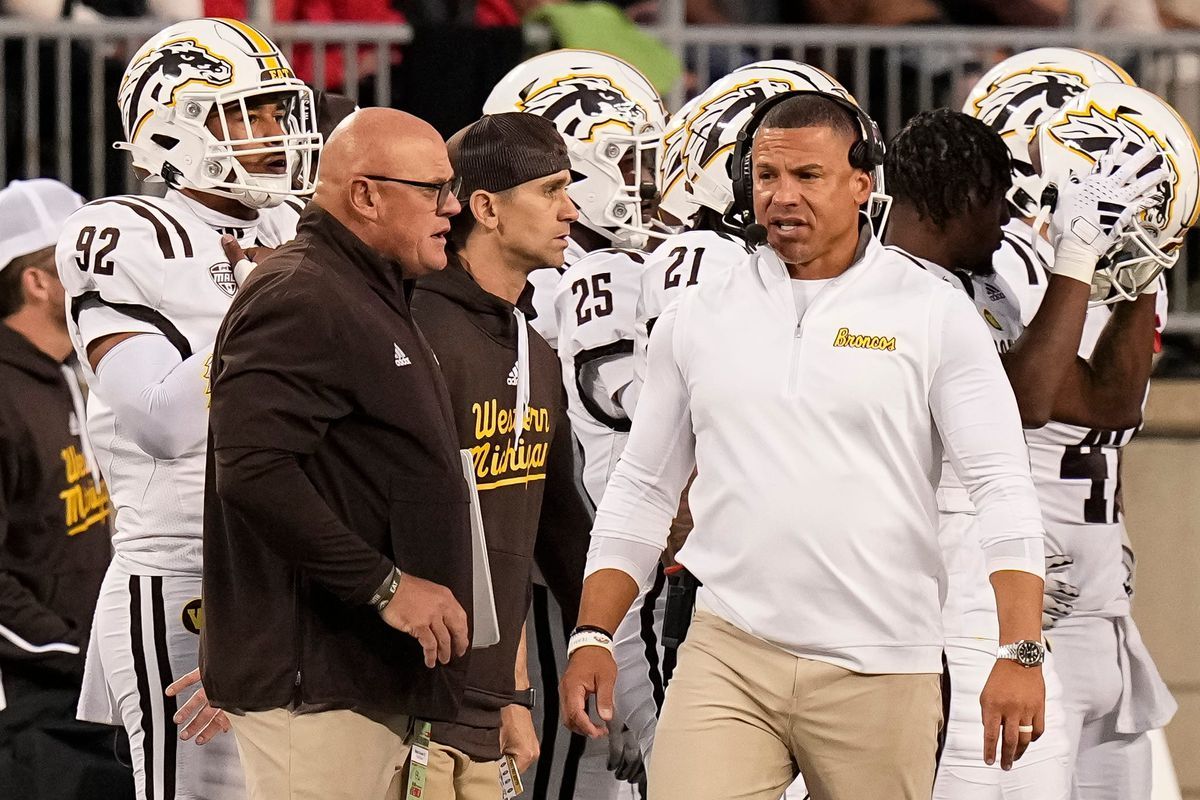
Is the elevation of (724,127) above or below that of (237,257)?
above

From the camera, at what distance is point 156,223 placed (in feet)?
15.8

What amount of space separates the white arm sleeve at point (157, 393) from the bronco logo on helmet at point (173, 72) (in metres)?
0.70

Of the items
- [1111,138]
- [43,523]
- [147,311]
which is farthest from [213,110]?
[1111,138]

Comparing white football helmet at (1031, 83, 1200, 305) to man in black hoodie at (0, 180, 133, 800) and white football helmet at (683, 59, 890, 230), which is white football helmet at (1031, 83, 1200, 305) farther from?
man in black hoodie at (0, 180, 133, 800)

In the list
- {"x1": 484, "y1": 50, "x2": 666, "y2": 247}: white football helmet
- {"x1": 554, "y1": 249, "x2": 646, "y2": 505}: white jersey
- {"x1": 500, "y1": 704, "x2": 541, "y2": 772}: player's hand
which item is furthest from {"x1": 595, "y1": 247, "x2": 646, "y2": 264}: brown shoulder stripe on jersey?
{"x1": 500, "y1": 704, "x2": 541, "y2": 772}: player's hand

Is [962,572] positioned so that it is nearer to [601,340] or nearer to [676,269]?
[676,269]

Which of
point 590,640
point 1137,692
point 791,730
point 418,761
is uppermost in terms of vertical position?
point 590,640

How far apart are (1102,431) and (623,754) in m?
1.37

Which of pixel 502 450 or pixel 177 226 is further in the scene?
pixel 177 226

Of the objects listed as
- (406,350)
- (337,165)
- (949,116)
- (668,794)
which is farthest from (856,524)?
(949,116)

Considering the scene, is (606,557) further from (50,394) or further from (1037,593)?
(50,394)

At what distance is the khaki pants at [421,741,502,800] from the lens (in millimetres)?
3947

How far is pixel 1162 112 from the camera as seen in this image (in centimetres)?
531

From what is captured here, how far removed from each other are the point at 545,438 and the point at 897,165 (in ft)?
3.28
